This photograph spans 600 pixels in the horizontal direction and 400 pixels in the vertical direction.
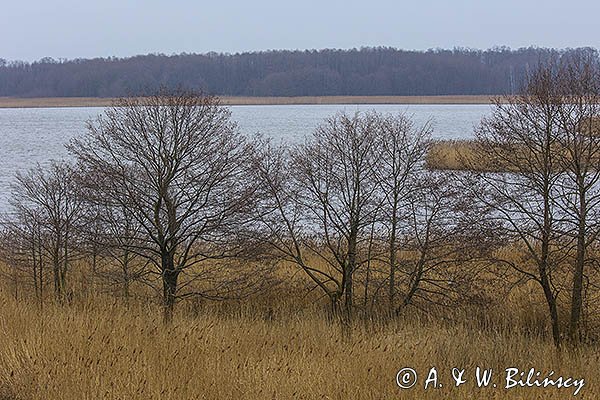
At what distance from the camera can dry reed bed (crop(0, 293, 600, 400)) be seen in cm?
530

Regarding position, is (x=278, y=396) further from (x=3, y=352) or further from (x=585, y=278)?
(x=585, y=278)

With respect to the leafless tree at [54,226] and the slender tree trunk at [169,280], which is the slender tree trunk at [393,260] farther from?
the leafless tree at [54,226]

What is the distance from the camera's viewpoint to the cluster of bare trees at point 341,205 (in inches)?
403

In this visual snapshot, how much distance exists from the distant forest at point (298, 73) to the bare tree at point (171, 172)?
226 ft

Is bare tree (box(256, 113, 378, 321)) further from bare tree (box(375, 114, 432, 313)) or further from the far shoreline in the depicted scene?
the far shoreline

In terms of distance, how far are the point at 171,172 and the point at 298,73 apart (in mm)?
82831

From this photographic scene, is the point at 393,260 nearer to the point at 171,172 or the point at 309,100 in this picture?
the point at 171,172

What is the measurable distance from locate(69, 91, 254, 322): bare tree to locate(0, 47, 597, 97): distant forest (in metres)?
68.9

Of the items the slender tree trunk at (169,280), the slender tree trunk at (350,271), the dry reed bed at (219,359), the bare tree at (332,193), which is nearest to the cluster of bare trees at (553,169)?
the dry reed bed at (219,359)

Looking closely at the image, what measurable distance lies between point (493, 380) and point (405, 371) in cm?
73

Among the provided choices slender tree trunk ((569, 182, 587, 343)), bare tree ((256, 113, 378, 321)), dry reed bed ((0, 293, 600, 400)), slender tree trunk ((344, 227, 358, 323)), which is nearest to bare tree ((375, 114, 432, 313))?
bare tree ((256, 113, 378, 321))

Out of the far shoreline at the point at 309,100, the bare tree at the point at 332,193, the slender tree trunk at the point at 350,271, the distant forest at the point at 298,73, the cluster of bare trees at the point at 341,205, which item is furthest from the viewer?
the distant forest at the point at 298,73

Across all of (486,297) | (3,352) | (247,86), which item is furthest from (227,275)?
(247,86)

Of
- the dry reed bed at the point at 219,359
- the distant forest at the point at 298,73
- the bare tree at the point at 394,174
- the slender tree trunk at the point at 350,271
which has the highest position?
the distant forest at the point at 298,73
